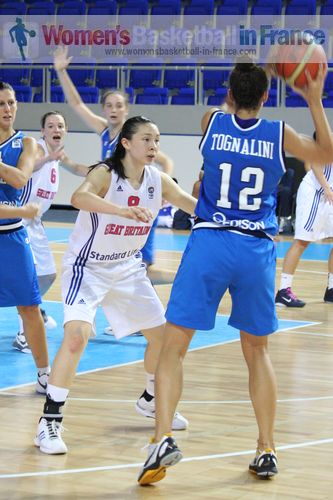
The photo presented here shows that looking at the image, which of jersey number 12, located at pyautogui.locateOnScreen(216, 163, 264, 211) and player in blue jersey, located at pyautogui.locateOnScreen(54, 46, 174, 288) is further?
player in blue jersey, located at pyautogui.locateOnScreen(54, 46, 174, 288)

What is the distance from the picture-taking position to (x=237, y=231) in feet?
14.7

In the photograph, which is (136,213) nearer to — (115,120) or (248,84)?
(248,84)

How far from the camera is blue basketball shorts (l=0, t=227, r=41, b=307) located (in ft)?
19.5

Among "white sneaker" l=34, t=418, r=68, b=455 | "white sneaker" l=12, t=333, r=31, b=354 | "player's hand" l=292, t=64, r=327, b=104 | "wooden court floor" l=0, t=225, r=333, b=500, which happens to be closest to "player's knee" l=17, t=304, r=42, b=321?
"wooden court floor" l=0, t=225, r=333, b=500

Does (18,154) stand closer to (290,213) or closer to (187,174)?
(290,213)

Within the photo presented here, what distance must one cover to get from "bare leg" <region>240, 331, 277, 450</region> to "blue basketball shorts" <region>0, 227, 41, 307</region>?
5.84 ft

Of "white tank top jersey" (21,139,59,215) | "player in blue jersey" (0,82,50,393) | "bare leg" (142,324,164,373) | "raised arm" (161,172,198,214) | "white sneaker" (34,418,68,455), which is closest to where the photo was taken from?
"white sneaker" (34,418,68,455)

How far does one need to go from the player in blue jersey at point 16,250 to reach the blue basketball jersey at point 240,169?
5.46 ft

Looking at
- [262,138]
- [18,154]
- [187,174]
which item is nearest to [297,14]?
[187,174]

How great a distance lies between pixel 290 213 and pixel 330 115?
195 cm

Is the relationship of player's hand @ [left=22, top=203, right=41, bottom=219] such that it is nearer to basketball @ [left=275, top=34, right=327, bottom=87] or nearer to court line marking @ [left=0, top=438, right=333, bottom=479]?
court line marking @ [left=0, top=438, right=333, bottom=479]

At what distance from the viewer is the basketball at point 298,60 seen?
432cm

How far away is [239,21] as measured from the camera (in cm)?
1933

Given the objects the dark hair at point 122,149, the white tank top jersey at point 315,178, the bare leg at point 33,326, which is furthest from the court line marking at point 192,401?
the white tank top jersey at point 315,178
